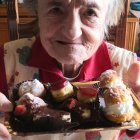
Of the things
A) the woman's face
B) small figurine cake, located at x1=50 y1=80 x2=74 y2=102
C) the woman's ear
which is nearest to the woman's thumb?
small figurine cake, located at x1=50 y1=80 x2=74 y2=102

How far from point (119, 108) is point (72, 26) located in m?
0.26

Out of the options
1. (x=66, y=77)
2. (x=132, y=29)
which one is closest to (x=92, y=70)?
(x=66, y=77)

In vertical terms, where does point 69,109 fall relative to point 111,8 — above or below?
below

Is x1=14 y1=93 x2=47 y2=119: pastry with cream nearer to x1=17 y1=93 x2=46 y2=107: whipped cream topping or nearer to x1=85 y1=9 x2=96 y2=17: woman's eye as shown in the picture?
x1=17 y1=93 x2=46 y2=107: whipped cream topping

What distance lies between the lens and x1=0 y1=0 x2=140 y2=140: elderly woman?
2.60 ft

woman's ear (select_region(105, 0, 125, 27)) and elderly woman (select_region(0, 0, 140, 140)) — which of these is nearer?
elderly woman (select_region(0, 0, 140, 140))

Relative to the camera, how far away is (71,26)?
0.78 m

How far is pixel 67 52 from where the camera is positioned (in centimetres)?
80

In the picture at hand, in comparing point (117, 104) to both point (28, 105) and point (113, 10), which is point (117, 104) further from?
point (113, 10)

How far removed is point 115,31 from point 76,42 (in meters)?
0.46

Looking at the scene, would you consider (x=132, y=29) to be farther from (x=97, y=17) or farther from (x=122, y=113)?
(x=122, y=113)

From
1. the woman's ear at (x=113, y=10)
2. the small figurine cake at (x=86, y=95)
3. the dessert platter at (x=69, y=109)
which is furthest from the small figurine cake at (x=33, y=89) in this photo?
the woman's ear at (x=113, y=10)

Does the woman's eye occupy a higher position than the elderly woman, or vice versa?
the woman's eye

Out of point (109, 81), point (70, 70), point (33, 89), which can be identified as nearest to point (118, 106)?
point (109, 81)
